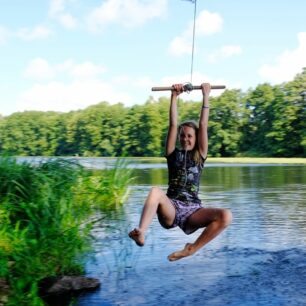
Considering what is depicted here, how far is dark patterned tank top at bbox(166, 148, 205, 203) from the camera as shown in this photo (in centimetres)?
611

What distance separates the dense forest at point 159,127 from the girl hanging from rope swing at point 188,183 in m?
65.8

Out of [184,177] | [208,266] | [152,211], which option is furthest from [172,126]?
[208,266]

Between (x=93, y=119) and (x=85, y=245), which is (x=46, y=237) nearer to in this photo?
(x=85, y=245)

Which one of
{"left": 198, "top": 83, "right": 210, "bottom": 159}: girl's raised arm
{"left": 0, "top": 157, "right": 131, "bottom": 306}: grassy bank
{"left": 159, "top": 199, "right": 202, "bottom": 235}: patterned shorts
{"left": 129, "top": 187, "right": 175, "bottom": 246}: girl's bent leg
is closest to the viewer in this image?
{"left": 129, "top": 187, "right": 175, "bottom": 246}: girl's bent leg

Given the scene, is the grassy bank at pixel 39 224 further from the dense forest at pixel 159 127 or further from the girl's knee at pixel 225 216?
the dense forest at pixel 159 127

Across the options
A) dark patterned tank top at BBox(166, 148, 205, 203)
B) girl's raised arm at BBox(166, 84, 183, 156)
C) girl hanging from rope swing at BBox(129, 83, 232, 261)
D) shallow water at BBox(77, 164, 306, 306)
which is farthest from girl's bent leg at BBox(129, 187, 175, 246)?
shallow water at BBox(77, 164, 306, 306)

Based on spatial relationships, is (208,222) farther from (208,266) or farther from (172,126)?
(208,266)

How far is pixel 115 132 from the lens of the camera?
106 m

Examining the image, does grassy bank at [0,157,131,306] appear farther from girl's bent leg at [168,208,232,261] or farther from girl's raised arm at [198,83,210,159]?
girl's raised arm at [198,83,210,159]

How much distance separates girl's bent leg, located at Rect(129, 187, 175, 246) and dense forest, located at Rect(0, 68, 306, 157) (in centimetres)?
6605

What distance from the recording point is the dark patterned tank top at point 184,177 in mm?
6113

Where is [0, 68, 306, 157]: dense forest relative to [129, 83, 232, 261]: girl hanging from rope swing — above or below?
above

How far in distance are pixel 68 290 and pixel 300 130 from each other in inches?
2895

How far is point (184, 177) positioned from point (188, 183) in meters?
0.08
